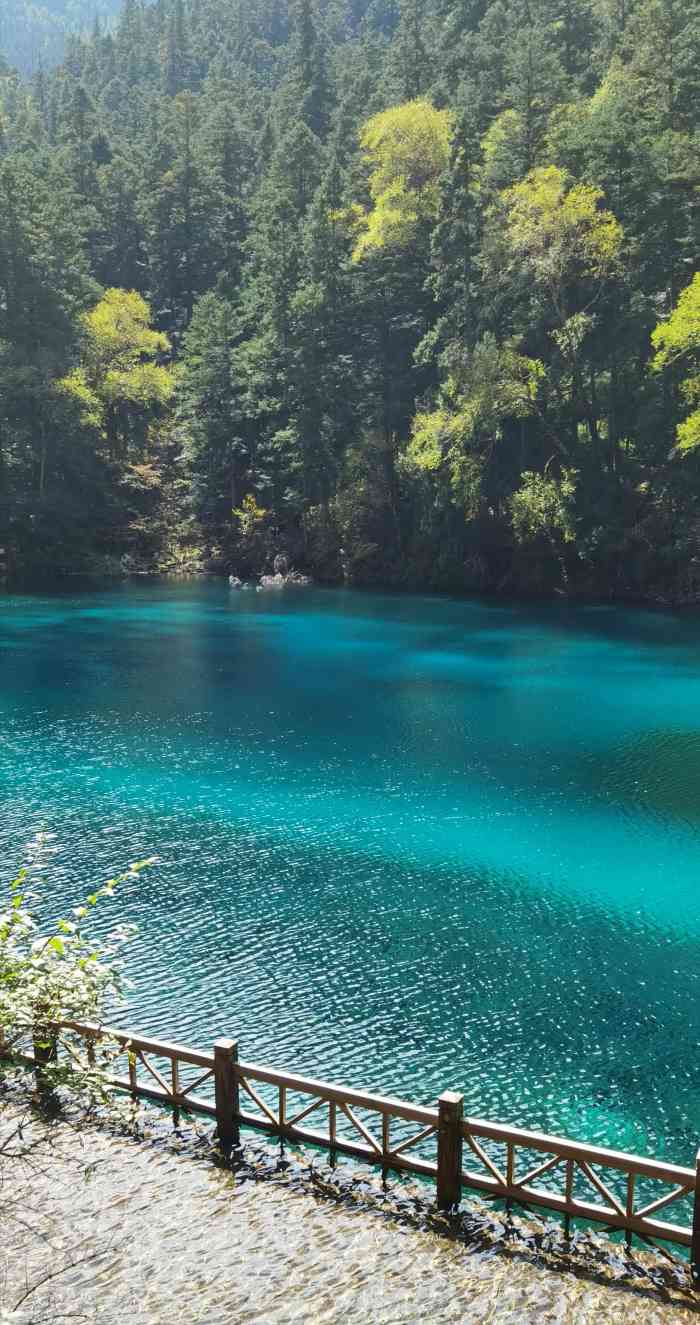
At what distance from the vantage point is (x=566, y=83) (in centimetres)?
7138

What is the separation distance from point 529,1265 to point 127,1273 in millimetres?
4386

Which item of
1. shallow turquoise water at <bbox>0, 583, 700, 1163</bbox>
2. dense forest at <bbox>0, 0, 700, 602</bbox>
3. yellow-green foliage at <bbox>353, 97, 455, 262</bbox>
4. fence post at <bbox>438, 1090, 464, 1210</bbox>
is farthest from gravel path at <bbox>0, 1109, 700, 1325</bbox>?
yellow-green foliage at <bbox>353, 97, 455, 262</bbox>

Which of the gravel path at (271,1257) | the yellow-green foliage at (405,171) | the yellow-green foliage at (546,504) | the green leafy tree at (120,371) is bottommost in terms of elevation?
the gravel path at (271,1257)

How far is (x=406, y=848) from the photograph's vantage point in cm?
2577

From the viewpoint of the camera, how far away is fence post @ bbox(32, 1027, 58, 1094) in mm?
10406

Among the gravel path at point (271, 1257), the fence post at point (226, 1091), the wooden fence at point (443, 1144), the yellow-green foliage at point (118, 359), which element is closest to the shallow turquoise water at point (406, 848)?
the wooden fence at point (443, 1144)

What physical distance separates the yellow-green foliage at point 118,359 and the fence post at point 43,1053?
68846 millimetres

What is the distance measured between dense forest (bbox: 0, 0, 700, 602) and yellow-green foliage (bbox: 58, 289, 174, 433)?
0.82 ft

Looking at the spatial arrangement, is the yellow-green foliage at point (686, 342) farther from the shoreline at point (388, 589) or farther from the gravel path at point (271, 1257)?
the gravel path at point (271, 1257)

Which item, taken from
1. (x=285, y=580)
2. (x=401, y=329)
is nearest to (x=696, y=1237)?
(x=285, y=580)

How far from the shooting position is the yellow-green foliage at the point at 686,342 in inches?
2095

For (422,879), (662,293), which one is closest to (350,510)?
(662,293)

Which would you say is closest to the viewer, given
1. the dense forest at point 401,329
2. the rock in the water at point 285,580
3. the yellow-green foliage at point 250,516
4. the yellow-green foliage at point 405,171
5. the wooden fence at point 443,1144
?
the wooden fence at point 443,1144

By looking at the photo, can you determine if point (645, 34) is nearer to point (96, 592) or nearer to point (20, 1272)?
point (96, 592)
